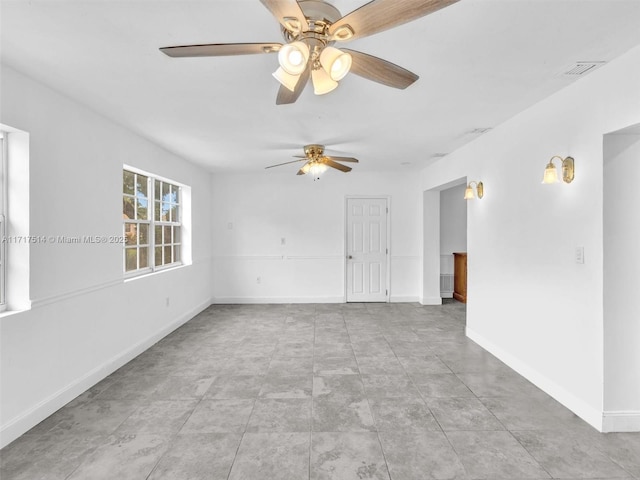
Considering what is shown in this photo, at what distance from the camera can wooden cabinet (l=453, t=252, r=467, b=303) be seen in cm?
616

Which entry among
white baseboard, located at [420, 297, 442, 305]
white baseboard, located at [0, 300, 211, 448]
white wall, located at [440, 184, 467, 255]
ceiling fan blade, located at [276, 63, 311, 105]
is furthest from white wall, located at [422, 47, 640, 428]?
white baseboard, located at [0, 300, 211, 448]

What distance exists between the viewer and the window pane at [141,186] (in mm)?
3912

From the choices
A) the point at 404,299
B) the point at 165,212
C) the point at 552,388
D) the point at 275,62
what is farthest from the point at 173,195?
the point at 552,388

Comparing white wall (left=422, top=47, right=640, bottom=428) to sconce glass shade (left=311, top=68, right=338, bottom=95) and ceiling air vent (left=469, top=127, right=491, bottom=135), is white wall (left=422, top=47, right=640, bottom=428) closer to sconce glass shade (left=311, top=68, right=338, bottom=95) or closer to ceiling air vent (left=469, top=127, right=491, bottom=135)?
ceiling air vent (left=469, top=127, right=491, bottom=135)

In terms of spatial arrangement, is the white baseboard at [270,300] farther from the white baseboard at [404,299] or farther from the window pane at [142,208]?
the window pane at [142,208]

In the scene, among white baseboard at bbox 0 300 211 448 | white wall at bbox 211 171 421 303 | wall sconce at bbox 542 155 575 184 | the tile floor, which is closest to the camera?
the tile floor

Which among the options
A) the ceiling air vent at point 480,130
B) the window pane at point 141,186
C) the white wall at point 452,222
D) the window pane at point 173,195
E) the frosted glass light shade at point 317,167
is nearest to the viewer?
the ceiling air vent at point 480,130

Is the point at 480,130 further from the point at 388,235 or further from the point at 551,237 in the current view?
the point at 388,235

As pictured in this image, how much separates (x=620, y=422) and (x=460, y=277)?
4171mm

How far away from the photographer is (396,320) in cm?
501

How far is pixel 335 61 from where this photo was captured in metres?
1.47

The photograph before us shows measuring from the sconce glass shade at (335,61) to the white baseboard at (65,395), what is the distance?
281cm

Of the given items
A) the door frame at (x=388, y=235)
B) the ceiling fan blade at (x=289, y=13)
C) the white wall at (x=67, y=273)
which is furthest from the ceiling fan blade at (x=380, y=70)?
the door frame at (x=388, y=235)

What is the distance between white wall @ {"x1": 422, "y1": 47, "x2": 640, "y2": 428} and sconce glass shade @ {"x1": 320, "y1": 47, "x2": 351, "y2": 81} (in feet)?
6.07
